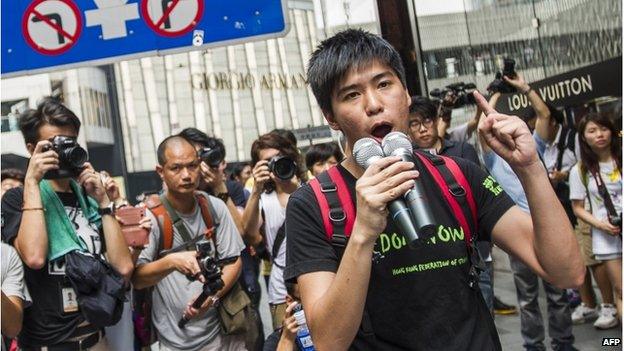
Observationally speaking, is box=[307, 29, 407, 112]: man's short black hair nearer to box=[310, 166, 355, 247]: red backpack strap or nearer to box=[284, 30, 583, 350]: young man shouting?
box=[284, 30, 583, 350]: young man shouting

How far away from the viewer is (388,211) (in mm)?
1917

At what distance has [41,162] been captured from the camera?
397 centimetres

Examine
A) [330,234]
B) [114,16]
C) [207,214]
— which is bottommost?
[207,214]

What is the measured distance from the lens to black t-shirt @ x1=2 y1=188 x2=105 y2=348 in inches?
157

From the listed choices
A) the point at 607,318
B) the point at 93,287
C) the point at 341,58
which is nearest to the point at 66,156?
the point at 93,287

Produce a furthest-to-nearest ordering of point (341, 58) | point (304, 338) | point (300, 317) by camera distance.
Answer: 1. point (300, 317)
2. point (304, 338)
3. point (341, 58)

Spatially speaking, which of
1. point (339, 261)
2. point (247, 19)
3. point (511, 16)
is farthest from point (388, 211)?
point (511, 16)

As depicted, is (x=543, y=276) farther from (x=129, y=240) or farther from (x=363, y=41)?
(x=129, y=240)

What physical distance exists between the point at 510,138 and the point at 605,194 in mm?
4447

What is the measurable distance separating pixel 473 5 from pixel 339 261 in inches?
289

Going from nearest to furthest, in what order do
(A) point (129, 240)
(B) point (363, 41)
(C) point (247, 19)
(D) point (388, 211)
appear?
1. (D) point (388, 211)
2. (B) point (363, 41)
3. (A) point (129, 240)
4. (C) point (247, 19)

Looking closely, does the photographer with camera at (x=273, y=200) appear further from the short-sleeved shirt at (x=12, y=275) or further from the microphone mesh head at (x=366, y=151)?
the microphone mesh head at (x=366, y=151)

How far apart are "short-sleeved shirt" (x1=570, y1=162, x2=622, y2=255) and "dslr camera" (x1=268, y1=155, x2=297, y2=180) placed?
2.49 metres

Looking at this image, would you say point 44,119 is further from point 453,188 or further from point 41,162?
point 453,188
